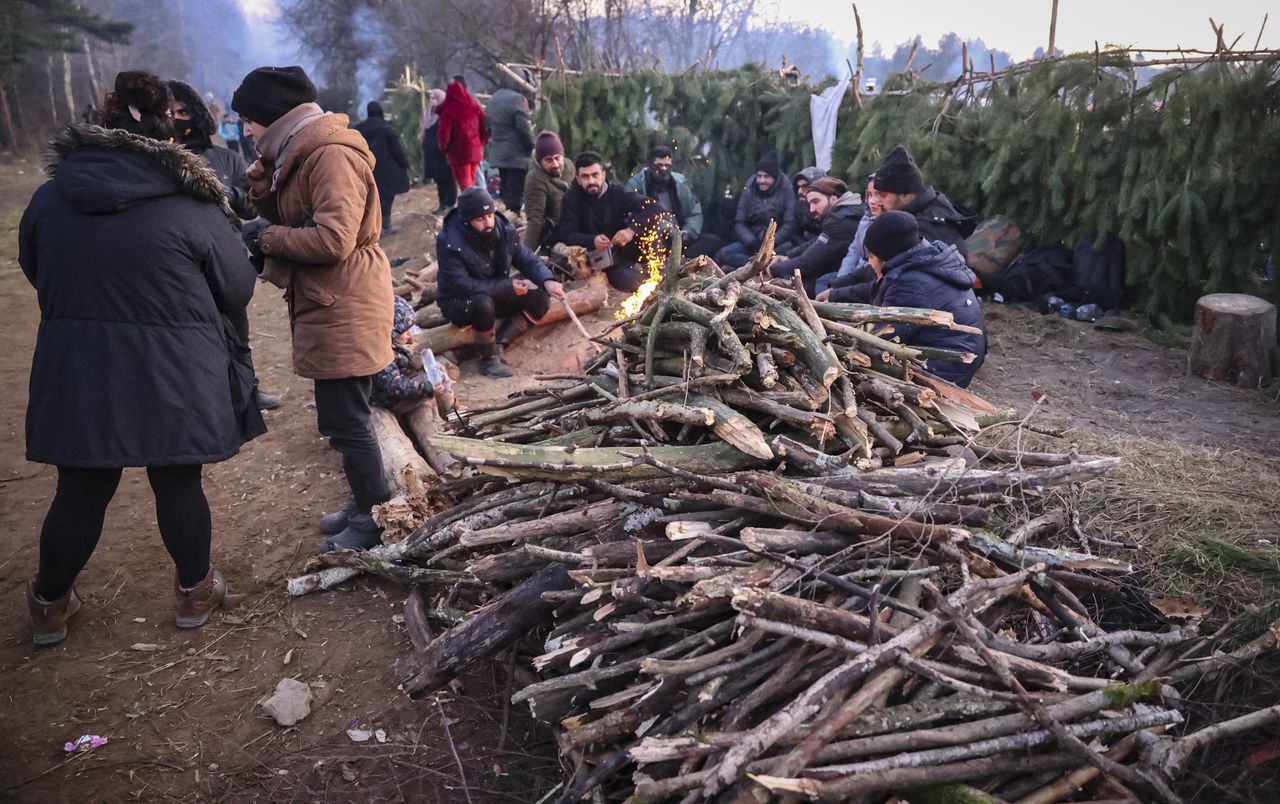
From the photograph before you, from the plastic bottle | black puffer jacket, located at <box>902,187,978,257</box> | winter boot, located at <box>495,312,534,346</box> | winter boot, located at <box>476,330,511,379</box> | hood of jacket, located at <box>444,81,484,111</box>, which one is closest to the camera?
black puffer jacket, located at <box>902,187,978,257</box>

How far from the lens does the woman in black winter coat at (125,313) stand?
3150 millimetres

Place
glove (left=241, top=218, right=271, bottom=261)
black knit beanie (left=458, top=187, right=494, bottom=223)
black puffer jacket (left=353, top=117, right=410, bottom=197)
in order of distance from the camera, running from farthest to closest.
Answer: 1. black puffer jacket (left=353, top=117, right=410, bottom=197)
2. black knit beanie (left=458, top=187, right=494, bottom=223)
3. glove (left=241, top=218, right=271, bottom=261)

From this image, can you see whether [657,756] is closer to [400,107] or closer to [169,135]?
[169,135]

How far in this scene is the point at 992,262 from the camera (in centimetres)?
856

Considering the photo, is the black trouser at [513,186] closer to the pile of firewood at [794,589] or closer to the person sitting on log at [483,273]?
the person sitting on log at [483,273]

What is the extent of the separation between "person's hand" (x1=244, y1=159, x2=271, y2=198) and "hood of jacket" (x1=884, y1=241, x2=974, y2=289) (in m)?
3.36

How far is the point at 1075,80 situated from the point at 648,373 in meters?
6.35

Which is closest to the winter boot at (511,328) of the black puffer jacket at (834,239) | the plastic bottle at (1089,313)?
the black puffer jacket at (834,239)

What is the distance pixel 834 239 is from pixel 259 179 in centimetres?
487

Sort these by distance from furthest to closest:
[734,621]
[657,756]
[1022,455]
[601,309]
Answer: [601,309] < [1022,455] < [734,621] < [657,756]

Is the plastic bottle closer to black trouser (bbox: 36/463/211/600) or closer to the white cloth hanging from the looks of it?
the white cloth hanging

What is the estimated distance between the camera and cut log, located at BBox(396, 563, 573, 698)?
2.99m

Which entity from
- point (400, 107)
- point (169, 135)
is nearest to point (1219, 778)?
→ point (169, 135)

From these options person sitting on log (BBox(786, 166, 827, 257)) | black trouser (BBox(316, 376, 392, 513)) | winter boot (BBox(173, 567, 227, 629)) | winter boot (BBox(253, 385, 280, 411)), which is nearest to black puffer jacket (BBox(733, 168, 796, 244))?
person sitting on log (BBox(786, 166, 827, 257))
